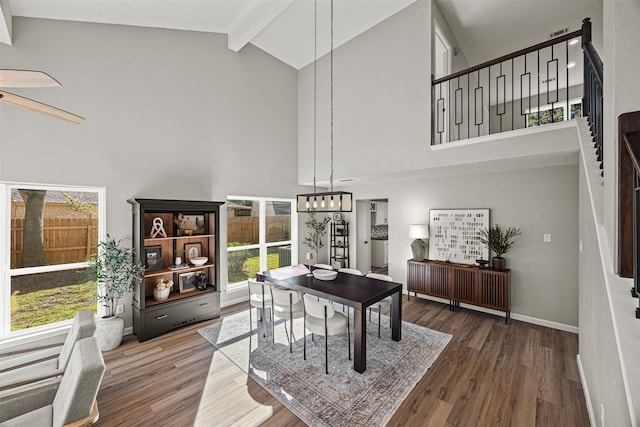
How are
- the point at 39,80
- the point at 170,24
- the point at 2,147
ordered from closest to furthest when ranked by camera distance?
the point at 39,80
the point at 2,147
the point at 170,24

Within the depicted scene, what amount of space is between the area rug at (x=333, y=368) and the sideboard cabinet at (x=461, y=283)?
3.41 feet

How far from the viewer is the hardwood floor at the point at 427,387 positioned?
2246 millimetres

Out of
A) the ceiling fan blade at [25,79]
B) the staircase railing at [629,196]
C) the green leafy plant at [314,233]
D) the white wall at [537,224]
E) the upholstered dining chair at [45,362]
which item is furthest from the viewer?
the green leafy plant at [314,233]

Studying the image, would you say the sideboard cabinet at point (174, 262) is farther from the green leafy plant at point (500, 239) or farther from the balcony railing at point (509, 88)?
the green leafy plant at point (500, 239)

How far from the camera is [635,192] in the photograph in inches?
34.0

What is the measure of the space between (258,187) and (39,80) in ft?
12.0

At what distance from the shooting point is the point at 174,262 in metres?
4.16

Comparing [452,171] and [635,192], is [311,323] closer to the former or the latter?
[635,192]

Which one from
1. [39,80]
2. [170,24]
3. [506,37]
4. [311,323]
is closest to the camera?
[39,80]

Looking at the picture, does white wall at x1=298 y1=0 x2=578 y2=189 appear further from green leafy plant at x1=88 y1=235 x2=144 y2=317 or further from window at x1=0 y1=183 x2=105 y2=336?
window at x1=0 y1=183 x2=105 y2=336

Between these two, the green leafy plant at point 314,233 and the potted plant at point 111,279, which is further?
the green leafy plant at point 314,233

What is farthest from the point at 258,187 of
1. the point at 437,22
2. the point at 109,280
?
the point at 437,22

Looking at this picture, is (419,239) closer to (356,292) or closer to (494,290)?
(494,290)

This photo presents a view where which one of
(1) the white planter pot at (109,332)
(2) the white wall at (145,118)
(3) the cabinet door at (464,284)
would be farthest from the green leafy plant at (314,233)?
(1) the white planter pot at (109,332)
